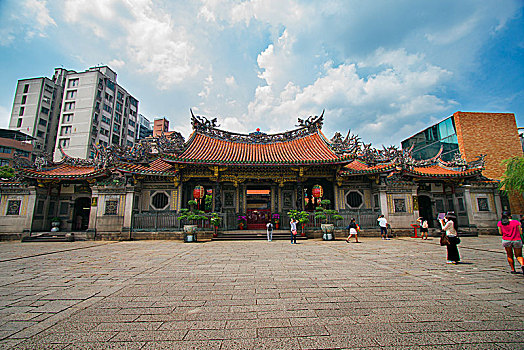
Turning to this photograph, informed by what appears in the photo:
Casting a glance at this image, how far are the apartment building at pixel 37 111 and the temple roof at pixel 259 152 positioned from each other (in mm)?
42999

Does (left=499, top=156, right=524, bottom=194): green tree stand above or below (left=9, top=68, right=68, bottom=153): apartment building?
below

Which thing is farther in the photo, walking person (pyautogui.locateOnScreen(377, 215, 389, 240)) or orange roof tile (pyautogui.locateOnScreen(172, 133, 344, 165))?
orange roof tile (pyautogui.locateOnScreen(172, 133, 344, 165))

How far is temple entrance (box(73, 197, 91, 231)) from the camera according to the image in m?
16.8

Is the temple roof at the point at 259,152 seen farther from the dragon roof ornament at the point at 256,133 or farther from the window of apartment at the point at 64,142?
the window of apartment at the point at 64,142

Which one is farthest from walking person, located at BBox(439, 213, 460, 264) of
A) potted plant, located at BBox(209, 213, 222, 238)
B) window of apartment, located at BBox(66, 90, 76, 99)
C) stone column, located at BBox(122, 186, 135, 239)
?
window of apartment, located at BBox(66, 90, 76, 99)

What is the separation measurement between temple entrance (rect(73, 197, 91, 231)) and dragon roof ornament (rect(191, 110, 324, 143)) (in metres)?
10.0

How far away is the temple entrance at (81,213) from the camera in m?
16.8

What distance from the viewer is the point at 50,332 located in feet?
9.00

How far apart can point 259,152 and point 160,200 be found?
320 inches

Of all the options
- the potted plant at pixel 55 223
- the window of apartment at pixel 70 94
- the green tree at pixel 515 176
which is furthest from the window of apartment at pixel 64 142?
the green tree at pixel 515 176

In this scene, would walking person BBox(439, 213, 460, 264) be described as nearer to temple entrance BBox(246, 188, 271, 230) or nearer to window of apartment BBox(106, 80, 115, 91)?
temple entrance BBox(246, 188, 271, 230)

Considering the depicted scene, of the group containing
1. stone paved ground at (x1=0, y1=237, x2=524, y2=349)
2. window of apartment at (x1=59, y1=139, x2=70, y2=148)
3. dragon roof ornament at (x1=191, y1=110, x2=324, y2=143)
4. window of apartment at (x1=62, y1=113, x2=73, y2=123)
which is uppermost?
window of apartment at (x1=62, y1=113, x2=73, y2=123)

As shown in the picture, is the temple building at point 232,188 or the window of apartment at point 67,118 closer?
the temple building at point 232,188

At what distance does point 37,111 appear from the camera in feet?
141
